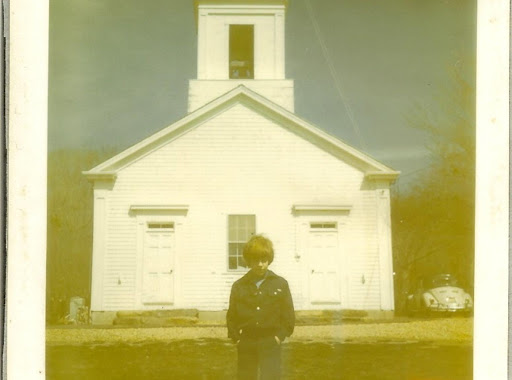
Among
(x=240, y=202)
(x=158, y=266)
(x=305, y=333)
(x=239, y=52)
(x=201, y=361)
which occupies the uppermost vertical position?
(x=239, y=52)

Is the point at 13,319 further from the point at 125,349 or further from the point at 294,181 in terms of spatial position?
the point at 294,181

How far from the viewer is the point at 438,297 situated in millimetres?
2732

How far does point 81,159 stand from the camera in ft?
8.80

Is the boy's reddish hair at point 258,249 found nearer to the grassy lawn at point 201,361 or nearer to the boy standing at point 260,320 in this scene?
the boy standing at point 260,320

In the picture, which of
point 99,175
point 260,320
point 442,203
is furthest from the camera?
point 442,203

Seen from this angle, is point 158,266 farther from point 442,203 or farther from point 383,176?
point 442,203

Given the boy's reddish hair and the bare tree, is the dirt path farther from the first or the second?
the boy's reddish hair

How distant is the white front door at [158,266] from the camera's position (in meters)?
2.59

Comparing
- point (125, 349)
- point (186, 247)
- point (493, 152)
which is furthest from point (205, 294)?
point (493, 152)

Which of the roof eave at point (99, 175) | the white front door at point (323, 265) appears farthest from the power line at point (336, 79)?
the roof eave at point (99, 175)

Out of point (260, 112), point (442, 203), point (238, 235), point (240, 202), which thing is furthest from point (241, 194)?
point (442, 203)

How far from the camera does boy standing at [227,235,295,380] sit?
8.43ft

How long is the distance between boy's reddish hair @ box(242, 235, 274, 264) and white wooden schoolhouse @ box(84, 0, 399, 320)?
0.10 feet

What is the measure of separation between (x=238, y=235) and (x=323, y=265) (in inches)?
14.3
